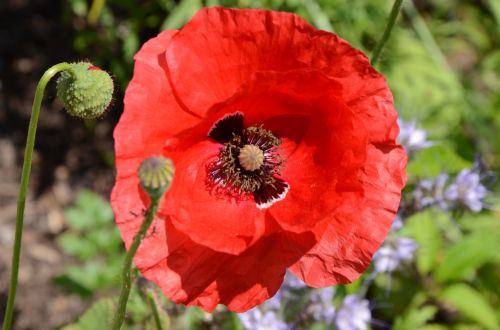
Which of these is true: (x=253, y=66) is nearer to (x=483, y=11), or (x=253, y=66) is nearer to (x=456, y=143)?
(x=456, y=143)

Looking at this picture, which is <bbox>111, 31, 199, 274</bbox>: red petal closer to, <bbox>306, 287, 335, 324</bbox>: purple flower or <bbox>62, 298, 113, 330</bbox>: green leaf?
<bbox>62, 298, 113, 330</bbox>: green leaf

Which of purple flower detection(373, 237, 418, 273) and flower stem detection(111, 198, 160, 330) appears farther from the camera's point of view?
purple flower detection(373, 237, 418, 273)

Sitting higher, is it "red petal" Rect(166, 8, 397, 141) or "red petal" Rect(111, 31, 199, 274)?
"red petal" Rect(166, 8, 397, 141)

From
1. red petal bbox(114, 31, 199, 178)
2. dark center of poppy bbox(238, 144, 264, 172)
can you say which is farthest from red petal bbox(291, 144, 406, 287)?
red petal bbox(114, 31, 199, 178)

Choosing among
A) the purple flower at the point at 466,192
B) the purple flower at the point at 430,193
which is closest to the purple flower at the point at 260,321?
the purple flower at the point at 430,193

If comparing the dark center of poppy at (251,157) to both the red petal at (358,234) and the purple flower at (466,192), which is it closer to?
the red petal at (358,234)

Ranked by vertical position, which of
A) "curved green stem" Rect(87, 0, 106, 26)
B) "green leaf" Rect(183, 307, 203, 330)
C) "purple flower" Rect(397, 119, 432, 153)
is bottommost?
"green leaf" Rect(183, 307, 203, 330)

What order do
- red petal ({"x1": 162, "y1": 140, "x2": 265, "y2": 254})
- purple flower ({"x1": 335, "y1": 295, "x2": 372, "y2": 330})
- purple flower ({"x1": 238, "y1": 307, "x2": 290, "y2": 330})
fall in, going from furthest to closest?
purple flower ({"x1": 335, "y1": 295, "x2": 372, "y2": 330}) < purple flower ({"x1": 238, "y1": 307, "x2": 290, "y2": 330}) < red petal ({"x1": 162, "y1": 140, "x2": 265, "y2": 254})
